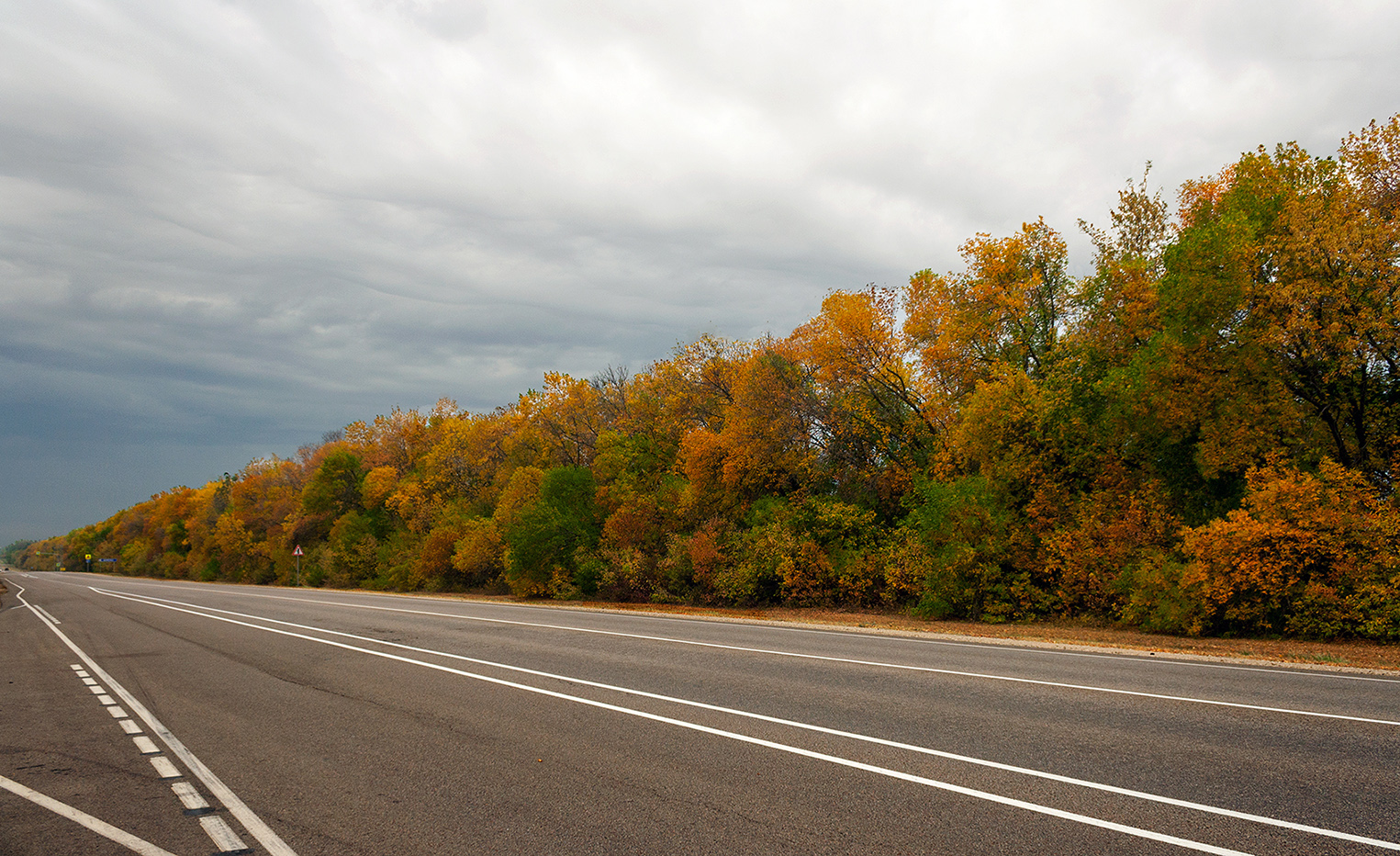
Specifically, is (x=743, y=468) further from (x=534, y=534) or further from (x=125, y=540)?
(x=125, y=540)

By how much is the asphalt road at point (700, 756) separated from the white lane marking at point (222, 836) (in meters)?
0.02

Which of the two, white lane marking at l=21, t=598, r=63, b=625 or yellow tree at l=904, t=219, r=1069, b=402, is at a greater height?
yellow tree at l=904, t=219, r=1069, b=402

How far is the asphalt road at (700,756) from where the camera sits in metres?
5.02

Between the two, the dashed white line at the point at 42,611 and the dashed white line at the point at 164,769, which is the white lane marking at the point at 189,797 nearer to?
the dashed white line at the point at 164,769

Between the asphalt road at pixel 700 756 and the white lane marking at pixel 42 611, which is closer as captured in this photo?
the asphalt road at pixel 700 756

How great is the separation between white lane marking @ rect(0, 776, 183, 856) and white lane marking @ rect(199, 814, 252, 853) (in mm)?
285

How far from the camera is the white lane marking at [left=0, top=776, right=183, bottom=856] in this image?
16.4ft

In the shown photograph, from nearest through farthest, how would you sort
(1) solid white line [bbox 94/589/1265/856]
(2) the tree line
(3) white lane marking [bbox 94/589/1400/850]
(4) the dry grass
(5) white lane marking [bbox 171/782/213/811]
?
(1) solid white line [bbox 94/589/1265/856]
(3) white lane marking [bbox 94/589/1400/850]
(5) white lane marking [bbox 171/782/213/811]
(4) the dry grass
(2) the tree line

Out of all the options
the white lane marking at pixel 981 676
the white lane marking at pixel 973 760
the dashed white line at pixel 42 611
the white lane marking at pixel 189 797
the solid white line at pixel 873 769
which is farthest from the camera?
the dashed white line at pixel 42 611

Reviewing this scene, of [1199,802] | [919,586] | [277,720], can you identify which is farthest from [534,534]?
[1199,802]

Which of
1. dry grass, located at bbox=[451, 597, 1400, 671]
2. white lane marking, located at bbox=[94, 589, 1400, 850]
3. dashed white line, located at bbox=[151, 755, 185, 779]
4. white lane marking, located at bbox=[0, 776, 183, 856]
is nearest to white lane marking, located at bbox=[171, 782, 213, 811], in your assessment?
dashed white line, located at bbox=[151, 755, 185, 779]

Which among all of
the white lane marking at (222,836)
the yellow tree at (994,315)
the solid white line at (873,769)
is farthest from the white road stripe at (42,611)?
the yellow tree at (994,315)

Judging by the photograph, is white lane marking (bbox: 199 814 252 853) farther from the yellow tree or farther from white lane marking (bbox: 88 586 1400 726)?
the yellow tree

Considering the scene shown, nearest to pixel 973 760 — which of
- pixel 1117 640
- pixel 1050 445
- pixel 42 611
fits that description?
pixel 1117 640
